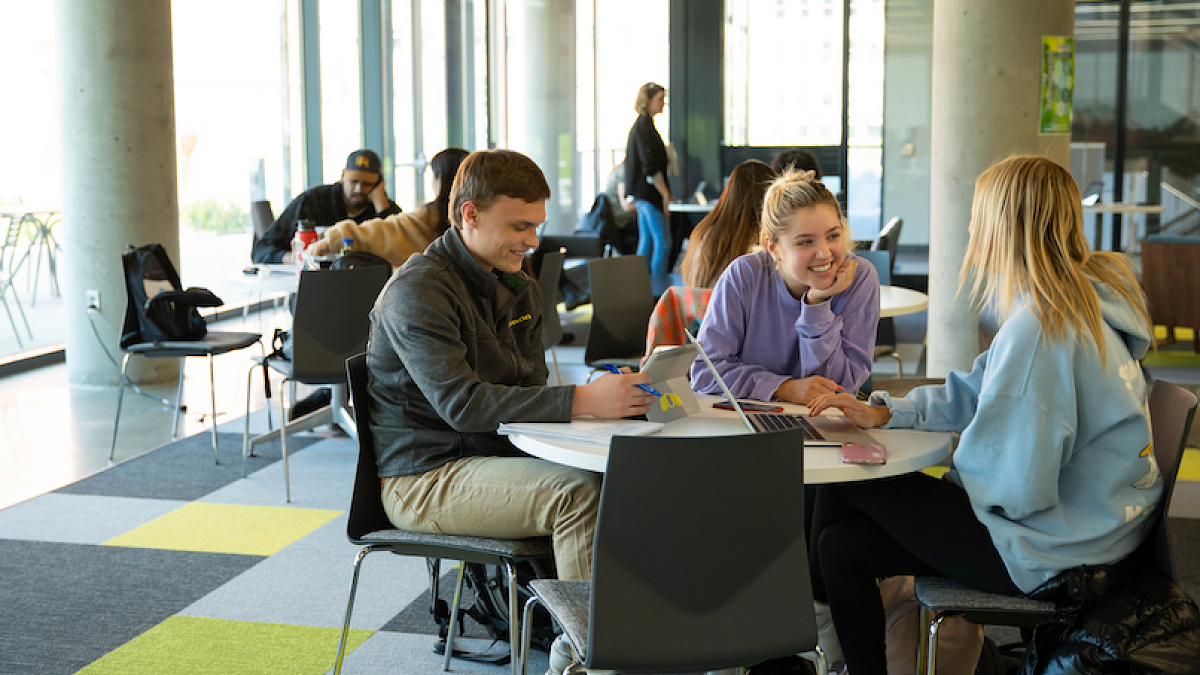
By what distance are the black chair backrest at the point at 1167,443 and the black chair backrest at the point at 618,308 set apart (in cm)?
256

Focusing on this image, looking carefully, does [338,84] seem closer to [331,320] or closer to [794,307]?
[331,320]

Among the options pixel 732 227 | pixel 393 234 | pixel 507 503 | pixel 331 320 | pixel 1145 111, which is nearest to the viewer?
pixel 507 503

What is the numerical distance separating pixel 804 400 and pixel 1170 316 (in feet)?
18.2

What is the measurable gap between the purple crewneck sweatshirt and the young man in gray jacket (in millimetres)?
577

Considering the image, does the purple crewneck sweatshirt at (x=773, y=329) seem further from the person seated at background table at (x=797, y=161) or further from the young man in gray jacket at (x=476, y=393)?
the person seated at background table at (x=797, y=161)

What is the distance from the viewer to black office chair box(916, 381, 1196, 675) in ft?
6.59

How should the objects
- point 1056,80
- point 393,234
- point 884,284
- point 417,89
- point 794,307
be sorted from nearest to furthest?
point 794,307 < point 393,234 < point 884,284 < point 1056,80 < point 417,89

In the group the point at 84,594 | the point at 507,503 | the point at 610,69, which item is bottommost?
the point at 84,594

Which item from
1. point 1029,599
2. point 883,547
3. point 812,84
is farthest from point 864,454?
point 812,84

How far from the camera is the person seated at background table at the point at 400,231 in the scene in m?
4.88

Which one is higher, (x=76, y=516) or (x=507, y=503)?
(x=507, y=503)

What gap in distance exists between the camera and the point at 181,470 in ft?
15.5

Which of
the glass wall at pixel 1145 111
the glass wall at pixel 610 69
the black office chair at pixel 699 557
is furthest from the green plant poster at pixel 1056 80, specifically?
the glass wall at pixel 610 69

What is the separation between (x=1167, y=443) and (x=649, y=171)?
23.6 ft
